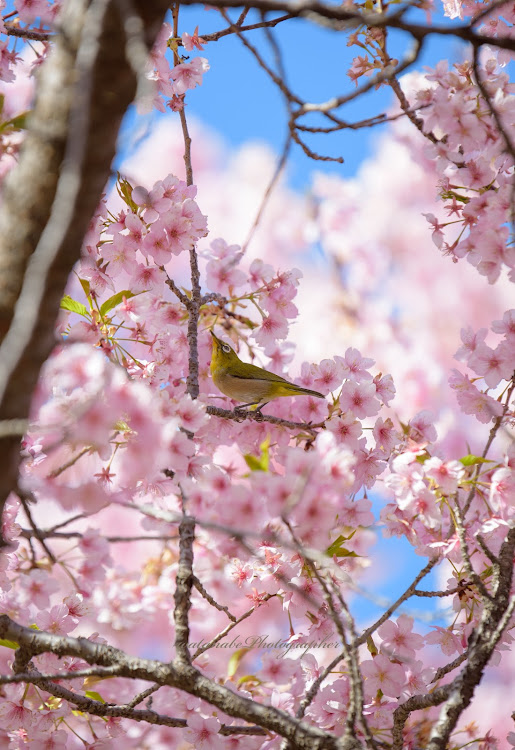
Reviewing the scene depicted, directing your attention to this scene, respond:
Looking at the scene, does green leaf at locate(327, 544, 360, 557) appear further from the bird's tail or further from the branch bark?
the branch bark

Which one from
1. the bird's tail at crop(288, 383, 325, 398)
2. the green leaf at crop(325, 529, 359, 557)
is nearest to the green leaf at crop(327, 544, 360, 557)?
the green leaf at crop(325, 529, 359, 557)

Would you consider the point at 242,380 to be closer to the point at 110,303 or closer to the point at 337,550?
the point at 110,303

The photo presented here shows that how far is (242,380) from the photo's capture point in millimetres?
3604

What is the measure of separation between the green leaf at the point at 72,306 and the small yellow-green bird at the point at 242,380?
838mm

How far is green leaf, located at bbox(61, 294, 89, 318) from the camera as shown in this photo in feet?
8.83

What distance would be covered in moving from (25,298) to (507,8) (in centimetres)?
254

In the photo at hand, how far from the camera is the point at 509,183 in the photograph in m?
2.43

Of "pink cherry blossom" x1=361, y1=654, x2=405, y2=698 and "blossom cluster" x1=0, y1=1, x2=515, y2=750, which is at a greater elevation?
Answer: "blossom cluster" x1=0, y1=1, x2=515, y2=750

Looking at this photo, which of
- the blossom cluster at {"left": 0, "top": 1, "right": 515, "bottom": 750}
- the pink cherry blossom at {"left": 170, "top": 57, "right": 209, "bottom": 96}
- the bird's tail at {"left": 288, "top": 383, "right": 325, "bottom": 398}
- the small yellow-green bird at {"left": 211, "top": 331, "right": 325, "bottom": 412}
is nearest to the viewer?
the blossom cluster at {"left": 0, "top": 1, "right": 515, "bottom": 750}

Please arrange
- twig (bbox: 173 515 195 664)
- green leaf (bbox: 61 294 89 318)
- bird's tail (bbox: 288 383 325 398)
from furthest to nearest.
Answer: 1. bird's tail (bbox: 288 383 325 398)
2. green leaf (bbox: 61 294 89 318)
3. twig (bbox: 173 515 195 664)

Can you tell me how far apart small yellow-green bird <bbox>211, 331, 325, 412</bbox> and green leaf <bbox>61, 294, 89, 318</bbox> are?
838 mm

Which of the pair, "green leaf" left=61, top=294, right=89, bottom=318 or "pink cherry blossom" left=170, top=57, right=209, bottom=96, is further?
"pink cherry blossom" left=170, top=57, right=209, bottom=96

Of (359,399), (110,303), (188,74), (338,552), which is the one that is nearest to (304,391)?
(359,399)

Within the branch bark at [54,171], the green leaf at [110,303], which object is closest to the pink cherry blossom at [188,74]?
the green leaf at [110,303]
